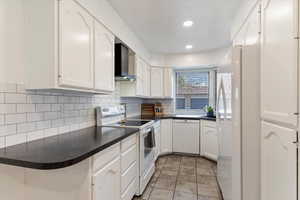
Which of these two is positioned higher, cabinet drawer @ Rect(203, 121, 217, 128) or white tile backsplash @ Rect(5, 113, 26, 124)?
white tile backsplash @ Rect(5, 113, 26, 124)

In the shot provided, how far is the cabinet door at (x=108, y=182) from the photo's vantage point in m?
1.31

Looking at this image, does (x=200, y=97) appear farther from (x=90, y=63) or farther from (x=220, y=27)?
(x=90, y=63)

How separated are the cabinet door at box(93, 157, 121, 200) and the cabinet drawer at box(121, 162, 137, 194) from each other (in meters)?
0.10

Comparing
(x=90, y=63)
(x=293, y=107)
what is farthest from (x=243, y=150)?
(x=90, y=63)

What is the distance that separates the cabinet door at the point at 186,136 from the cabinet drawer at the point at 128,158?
1.92 m

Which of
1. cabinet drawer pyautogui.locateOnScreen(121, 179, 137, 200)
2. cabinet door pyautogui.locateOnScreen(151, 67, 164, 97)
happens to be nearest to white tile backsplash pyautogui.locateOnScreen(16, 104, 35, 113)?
cabinet drawer pyautogui.locateOnScreen(121, 179, 137, 200)

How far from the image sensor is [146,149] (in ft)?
8.23

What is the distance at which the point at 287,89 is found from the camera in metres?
0.96

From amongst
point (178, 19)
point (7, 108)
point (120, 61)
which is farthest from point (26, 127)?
point (178, 19)

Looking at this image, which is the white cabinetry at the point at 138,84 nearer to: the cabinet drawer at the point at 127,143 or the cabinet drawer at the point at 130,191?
the cabinet drawer at the point at 127,143

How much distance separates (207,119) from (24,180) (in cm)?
316

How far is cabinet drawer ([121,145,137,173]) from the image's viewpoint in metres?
1.81

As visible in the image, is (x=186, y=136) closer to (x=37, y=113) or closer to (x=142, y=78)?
(x=142, y=78)

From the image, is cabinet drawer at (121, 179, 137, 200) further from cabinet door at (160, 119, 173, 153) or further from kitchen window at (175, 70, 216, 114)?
kitchen window at (175, 70, 216, 114)
